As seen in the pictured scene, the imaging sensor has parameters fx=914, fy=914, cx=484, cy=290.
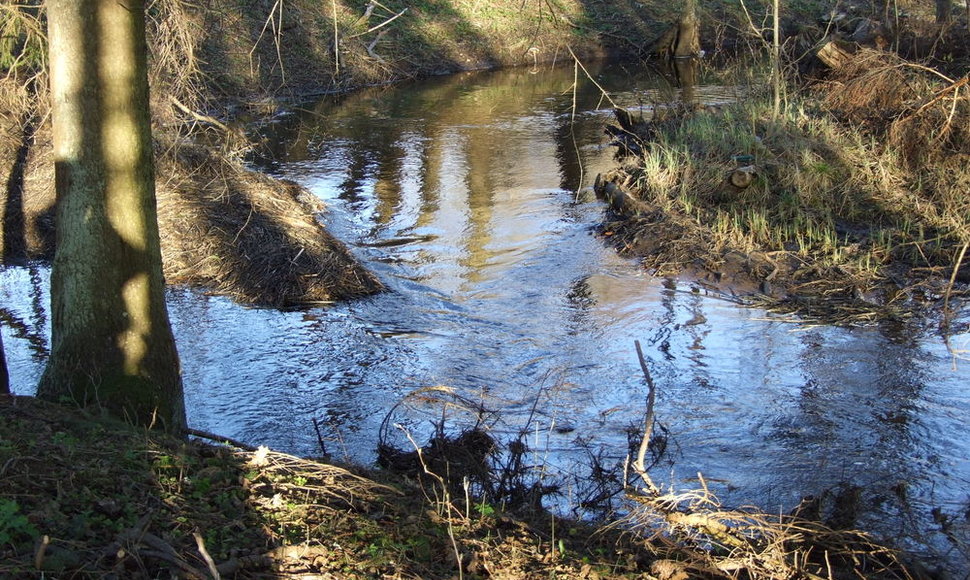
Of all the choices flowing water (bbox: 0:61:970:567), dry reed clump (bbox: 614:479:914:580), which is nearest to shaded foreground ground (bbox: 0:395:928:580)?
dry reed clump (bbox: 614:479:914:580)

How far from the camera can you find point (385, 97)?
25.3 m

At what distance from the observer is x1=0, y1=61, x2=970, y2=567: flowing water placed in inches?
255

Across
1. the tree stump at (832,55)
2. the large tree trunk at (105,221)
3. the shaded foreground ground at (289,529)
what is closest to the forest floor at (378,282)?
the shaded foreground ground at (289,529)

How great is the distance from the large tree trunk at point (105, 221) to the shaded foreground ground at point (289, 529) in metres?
0.54

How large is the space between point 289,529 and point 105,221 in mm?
2446

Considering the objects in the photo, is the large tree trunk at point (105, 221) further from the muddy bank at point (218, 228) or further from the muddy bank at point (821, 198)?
the muddy bank at point (821, 198)

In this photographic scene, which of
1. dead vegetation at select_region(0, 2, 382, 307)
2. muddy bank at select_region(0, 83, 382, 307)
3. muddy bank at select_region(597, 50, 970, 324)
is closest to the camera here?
dead vegetation at select_region(0, 2, 382, 307)

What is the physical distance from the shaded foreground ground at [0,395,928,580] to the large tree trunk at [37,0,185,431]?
54cm

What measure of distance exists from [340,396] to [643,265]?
494 cm

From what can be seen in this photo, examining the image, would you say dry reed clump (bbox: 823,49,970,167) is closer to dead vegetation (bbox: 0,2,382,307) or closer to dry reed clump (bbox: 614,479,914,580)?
dead vegetation (bbox: 0,2,382,307)

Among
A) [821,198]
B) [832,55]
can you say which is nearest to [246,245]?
[821,198]

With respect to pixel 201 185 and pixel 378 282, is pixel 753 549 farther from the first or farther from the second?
pixel 201 185

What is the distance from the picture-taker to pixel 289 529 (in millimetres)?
4383

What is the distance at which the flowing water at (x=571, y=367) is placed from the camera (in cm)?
648
